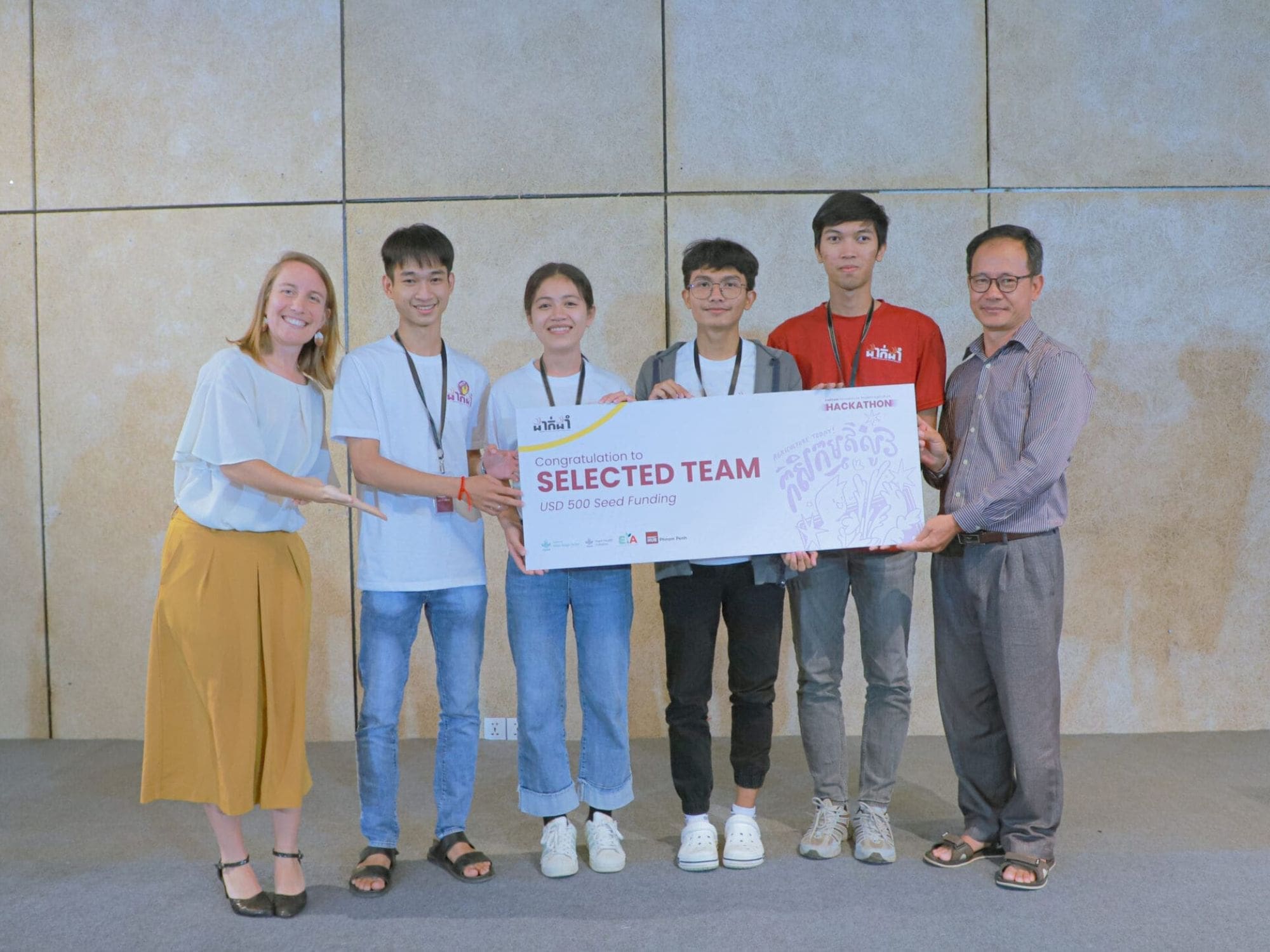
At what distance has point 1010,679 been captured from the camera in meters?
2.60

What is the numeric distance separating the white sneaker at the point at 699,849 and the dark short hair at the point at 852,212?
169 cm

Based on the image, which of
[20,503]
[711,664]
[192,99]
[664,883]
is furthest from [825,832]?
[192,99]

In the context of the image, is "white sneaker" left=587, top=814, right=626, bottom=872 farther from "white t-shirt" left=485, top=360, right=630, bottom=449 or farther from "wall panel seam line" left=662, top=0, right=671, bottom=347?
"wall panel seam line" left=662, top=0, right=671, bottom=347

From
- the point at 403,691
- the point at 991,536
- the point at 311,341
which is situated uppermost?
the point at 311,341

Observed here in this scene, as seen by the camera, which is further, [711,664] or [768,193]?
[768,193]

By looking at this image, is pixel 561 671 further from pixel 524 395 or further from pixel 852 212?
pixel 852 212

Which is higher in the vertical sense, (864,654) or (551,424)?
(551,424)

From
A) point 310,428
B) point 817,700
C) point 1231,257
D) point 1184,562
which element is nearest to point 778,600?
point 817,700

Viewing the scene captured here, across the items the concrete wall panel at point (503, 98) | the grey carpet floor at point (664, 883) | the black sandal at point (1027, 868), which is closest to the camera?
the grey carpet floor at point (664, 883)

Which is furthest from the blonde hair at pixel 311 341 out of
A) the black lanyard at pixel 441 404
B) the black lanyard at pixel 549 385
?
the black lanyard at pixel 549 385

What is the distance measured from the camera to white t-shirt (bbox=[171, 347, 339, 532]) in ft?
7.58

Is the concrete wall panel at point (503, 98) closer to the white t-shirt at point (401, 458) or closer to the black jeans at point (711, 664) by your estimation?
the white t-shirt at point (401, 458)

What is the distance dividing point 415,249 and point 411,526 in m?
0.75

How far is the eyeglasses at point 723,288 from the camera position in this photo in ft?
8.42
